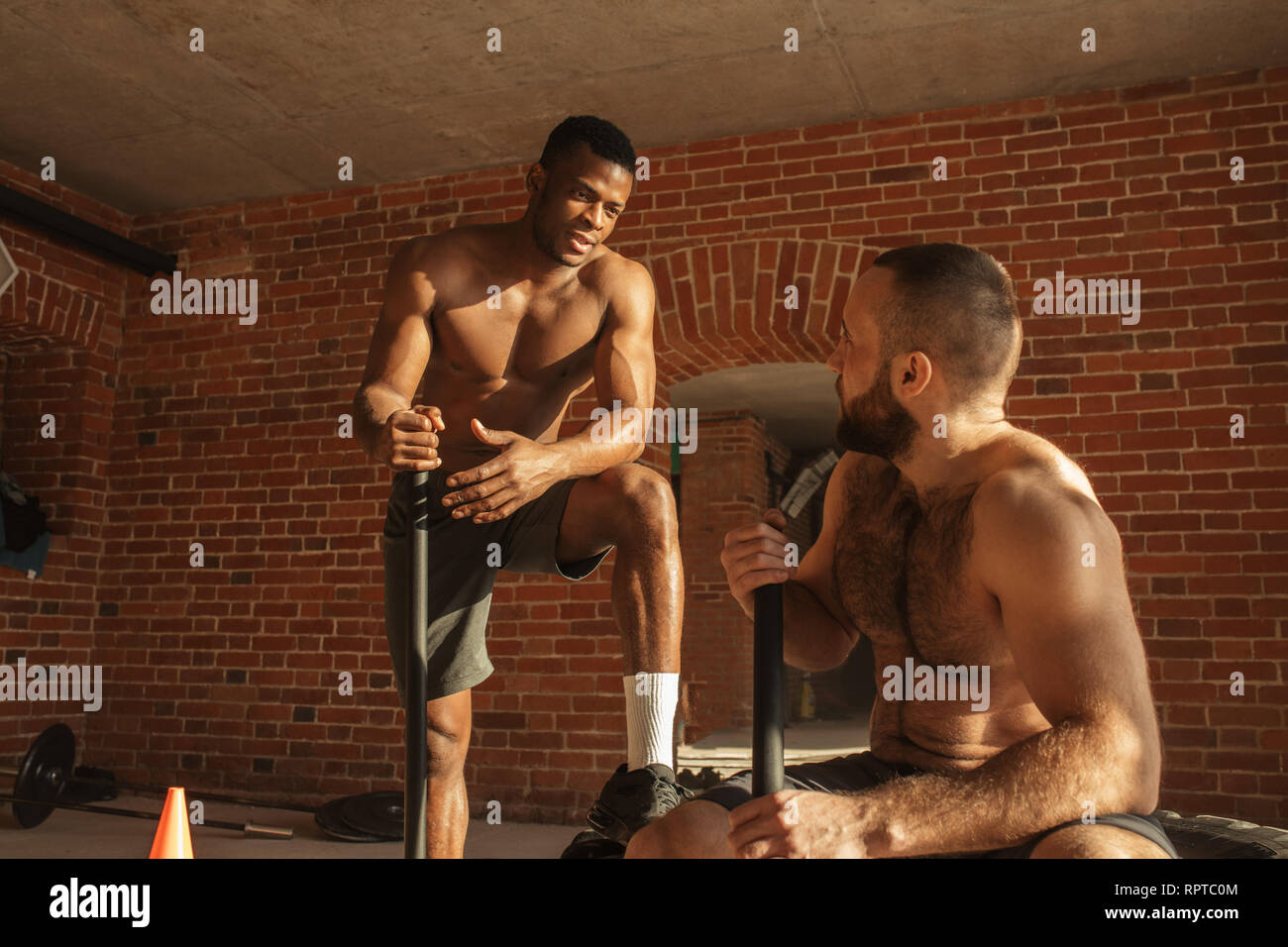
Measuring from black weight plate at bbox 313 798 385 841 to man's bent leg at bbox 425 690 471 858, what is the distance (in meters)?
1.75

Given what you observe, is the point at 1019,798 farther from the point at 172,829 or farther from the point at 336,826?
the point at 336,826

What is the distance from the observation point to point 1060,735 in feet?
4.41

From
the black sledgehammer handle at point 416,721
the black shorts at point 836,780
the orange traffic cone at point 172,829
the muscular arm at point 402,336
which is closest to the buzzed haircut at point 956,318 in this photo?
the black shorts at point 836,780

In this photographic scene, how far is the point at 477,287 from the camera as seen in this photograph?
2.58m

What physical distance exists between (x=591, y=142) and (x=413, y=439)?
89 cm

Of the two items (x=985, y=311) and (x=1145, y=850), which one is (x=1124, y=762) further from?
(x=985, y=311)

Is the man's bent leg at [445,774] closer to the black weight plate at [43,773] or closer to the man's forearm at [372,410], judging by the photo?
the man's forearm at [372,410]

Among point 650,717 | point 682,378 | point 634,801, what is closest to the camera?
point 634,801

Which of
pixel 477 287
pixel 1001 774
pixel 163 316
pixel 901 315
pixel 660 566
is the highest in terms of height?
pixel 163 316

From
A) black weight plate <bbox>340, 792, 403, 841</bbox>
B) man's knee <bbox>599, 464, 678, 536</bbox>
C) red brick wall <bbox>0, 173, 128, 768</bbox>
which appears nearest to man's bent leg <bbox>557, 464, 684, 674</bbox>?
man's knee <bbox>599, 464, 678, 536</bbox>

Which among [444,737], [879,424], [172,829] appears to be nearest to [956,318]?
[879,424]

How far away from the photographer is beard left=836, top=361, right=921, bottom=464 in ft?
5.62

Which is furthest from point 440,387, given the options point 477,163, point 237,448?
point 237,448
